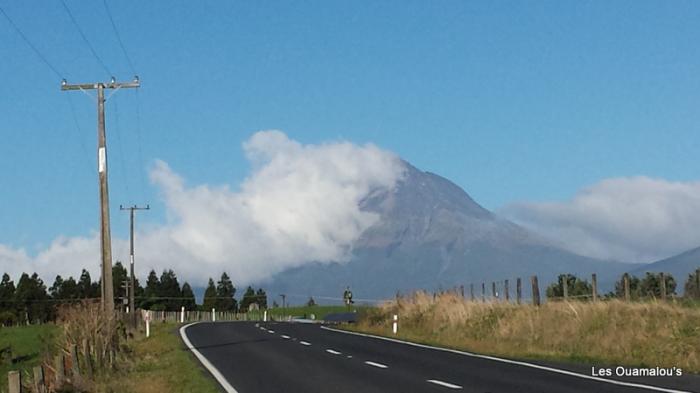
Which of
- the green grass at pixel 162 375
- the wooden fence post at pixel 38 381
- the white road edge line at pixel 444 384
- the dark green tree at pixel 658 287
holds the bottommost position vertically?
the green grass at pixel 162 375

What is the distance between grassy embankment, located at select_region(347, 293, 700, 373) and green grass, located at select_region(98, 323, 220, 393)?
912cm

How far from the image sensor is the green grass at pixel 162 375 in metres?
21.1

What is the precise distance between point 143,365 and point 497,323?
14.1 meters

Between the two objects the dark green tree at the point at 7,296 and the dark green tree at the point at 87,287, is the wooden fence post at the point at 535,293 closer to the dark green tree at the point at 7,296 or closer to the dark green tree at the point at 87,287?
the dark green tree at the point at 7,296

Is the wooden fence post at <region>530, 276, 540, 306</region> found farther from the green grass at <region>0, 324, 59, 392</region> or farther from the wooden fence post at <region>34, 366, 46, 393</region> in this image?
the green grass at <region>0, 324, 59, 392</region>

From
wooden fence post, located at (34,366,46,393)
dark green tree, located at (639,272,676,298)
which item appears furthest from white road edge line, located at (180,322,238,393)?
dark green tree, located at (639,272,676,298)

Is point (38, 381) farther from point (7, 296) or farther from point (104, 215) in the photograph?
point (7, 296)

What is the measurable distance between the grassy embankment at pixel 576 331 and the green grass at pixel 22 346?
24.6 m

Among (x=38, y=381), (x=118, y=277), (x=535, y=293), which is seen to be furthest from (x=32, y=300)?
(x=38, y=381)

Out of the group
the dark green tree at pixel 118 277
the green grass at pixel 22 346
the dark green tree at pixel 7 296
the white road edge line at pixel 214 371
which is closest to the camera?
the white road edge line at pixel 214 371

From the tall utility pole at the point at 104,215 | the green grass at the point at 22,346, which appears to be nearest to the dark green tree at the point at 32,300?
the green grass at the point at 22,346

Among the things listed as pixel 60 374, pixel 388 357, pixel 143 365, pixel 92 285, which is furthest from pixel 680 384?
pixel 92 285

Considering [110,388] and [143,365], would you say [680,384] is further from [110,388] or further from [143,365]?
[143,365]

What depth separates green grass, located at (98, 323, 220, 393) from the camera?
2112 cm
